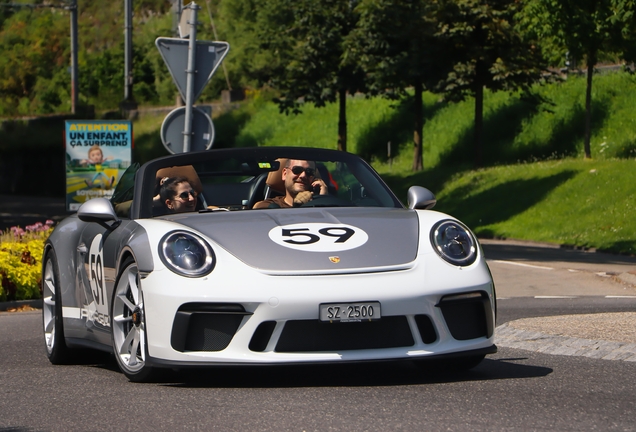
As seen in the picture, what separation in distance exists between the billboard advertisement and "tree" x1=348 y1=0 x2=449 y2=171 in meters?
18.6

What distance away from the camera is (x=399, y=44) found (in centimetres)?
4266

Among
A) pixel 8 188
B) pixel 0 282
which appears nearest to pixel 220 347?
pixel 0 282

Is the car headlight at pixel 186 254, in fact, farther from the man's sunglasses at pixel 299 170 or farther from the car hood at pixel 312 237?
the man's sunglasses at pixel 299 170

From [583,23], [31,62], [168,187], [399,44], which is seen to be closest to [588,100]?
[583,23]

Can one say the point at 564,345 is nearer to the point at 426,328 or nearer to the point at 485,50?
the point at 426,328

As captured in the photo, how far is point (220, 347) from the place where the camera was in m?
6.04

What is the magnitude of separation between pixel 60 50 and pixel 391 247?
13692 cm

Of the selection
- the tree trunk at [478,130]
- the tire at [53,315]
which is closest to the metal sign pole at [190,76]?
the tire at [53,315]

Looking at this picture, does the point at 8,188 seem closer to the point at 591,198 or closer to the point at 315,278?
the point at 591,198

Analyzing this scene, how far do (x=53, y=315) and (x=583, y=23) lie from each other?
2480 cm

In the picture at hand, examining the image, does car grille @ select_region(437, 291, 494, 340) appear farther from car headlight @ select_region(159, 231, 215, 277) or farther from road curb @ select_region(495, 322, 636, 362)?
road curb @ select_region(495, 322, 636, 362)

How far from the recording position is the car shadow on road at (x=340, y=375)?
6332 mm

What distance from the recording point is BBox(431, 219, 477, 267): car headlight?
6.32 meters

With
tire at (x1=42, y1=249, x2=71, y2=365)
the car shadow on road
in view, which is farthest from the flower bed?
the car shadow on road
